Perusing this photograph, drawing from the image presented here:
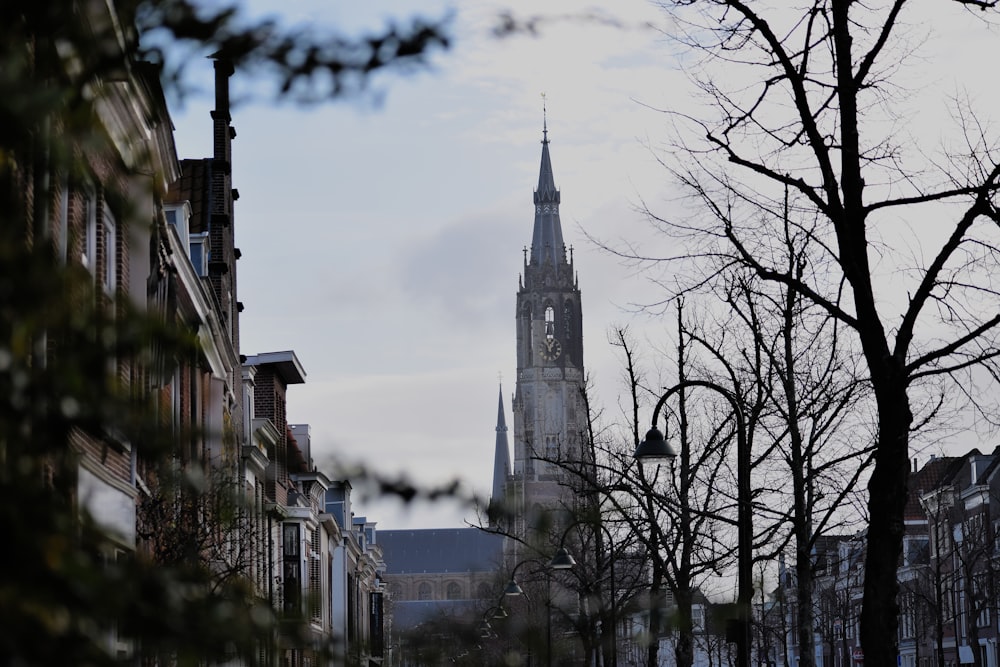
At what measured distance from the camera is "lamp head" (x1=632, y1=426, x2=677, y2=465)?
18.6 metres

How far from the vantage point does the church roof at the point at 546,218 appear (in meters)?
182

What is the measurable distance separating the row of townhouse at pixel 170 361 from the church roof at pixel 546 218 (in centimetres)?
11935

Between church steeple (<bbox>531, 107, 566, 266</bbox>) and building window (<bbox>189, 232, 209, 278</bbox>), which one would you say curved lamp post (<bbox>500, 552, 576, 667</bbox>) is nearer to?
building window (<bbox>189, 232, 209, 278</bbox>)

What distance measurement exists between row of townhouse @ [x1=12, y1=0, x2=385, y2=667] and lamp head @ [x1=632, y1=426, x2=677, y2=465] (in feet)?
13.0

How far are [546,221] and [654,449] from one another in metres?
164

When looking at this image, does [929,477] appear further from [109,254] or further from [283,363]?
[109,254]

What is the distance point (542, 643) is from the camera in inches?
151

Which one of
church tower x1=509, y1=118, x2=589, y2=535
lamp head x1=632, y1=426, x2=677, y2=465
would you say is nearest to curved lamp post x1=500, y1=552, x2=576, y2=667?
lamp head x1=632, y1=426, x2=677, y2=465

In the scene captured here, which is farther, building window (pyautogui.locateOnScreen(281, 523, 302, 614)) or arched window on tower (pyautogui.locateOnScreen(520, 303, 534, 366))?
arched window on tower (pyautogui.locateOnScreen(520, 303, 534, 366))

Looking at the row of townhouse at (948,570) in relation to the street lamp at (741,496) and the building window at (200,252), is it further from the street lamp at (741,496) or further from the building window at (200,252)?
the street lamp at (741,496)

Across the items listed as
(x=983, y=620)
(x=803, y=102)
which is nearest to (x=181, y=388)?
(x=803, y=102)

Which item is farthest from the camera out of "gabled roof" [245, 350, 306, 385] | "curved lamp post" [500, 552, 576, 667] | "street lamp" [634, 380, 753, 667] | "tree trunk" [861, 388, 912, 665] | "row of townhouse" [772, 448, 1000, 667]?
"row of townhouse" [772, 448, 1000, 667]

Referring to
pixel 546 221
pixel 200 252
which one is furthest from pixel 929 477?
pixel 546 221

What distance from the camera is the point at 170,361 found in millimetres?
3332
